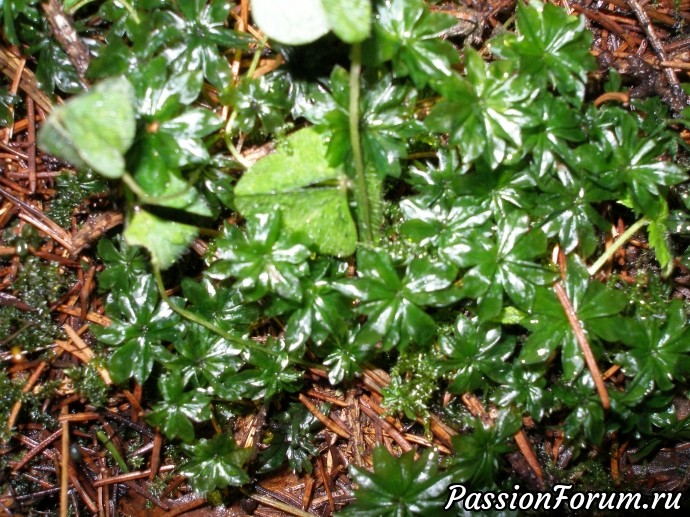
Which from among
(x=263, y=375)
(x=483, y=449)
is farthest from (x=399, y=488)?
(x=263, y=375)

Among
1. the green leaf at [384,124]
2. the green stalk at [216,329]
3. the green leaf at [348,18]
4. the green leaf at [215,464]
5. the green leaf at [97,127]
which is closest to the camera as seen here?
the green leaf at [97,127]

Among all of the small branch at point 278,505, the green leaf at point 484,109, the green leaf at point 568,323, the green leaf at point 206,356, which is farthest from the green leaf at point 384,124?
the small branch at point 278,505

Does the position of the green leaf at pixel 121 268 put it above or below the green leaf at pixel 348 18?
below

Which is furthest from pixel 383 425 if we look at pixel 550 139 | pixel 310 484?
pixel 550 139

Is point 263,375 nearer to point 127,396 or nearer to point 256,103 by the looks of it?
point 127,396

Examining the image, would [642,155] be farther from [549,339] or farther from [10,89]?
[10,89]

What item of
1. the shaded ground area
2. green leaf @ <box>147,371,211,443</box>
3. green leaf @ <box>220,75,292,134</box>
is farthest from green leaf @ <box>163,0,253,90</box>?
green leaf @ <box>147,371,211,443</box>

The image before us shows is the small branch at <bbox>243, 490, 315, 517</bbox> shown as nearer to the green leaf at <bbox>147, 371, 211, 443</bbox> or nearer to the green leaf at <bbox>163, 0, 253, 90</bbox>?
the green leaf at <bbox>147, 371, 211, 443</bbox>

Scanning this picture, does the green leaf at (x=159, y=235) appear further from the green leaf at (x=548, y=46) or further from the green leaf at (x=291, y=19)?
the green leaf at (x=548, y=46)
